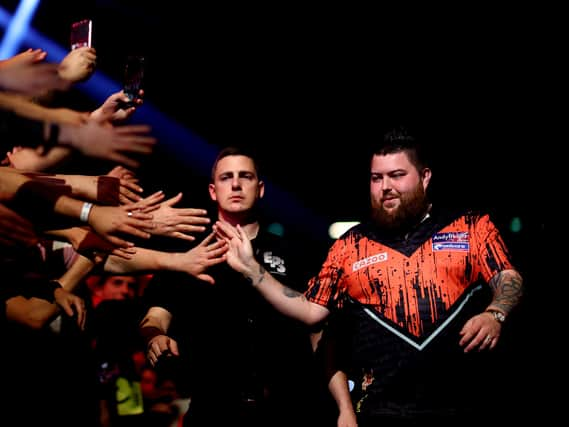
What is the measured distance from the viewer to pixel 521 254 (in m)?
4.94

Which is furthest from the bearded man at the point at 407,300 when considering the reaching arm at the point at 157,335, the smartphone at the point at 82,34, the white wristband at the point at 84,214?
the smartphone at the point at 82,34

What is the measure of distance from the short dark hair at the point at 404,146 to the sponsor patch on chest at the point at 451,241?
0.45 m

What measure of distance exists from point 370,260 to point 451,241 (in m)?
0.44

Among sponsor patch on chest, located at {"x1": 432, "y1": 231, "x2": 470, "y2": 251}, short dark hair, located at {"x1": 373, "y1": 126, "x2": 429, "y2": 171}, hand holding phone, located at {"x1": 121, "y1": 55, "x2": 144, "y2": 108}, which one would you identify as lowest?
sponsor patch on chest, located at {"x1": 432, "y1": 231, "x2": 470, "y2": 251}

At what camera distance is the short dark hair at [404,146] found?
3.09 metres

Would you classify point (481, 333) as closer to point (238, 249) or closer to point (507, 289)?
point (507, 289)

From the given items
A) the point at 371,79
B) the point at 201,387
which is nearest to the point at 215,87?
the point at 371,79

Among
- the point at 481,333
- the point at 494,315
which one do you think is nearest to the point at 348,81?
the point at 494,315

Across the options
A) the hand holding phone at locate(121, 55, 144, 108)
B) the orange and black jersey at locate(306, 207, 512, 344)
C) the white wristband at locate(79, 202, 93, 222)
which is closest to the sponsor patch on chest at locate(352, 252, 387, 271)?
the orange and black jersey at locate(306, 207, 512, 344)

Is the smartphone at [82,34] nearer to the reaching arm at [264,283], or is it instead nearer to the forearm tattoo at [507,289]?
the reaching arm at [264,283]

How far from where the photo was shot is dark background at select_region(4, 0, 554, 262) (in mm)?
5012

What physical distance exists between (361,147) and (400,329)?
4.12 meters

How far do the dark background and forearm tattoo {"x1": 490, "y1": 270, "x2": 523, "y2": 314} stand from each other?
256cm

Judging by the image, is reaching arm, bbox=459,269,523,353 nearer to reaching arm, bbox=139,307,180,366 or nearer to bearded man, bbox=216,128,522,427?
bearded man, bbox=216,128,522,427
